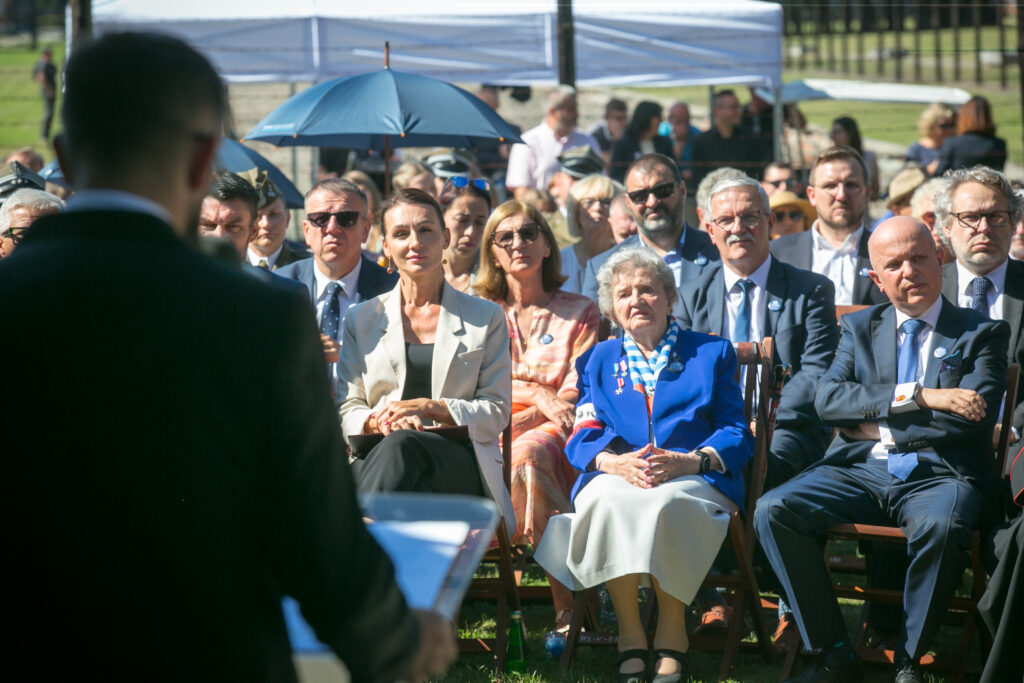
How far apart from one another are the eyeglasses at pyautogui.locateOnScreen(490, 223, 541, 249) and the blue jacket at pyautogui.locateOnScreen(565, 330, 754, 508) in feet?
3.46

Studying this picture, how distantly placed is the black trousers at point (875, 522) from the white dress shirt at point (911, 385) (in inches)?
2.4

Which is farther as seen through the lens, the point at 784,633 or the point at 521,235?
the point at 521,235

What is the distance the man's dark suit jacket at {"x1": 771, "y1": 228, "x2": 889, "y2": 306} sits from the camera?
623 centimetres

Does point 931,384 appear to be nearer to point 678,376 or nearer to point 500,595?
point 678,376

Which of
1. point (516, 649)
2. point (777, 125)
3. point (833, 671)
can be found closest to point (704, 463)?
point (833, 671)

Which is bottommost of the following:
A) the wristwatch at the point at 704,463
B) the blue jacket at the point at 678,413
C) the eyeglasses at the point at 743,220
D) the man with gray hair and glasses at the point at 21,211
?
the wristwatch at the point at 704,463

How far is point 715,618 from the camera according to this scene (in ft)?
16.6

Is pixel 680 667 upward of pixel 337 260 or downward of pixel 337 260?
downward

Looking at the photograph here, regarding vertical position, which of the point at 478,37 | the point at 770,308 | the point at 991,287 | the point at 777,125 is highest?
the point at 478,37

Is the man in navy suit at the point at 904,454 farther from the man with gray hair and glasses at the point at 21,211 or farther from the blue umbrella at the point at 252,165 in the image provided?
the blue umbrella at the point at 252,165

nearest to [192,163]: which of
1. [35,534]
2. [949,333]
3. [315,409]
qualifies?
[315,409]

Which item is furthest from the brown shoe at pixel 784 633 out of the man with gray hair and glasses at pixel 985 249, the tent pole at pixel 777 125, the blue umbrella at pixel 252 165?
the tent pole at pixel 777 125

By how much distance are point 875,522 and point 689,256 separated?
232 cm

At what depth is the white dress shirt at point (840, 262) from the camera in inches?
257
